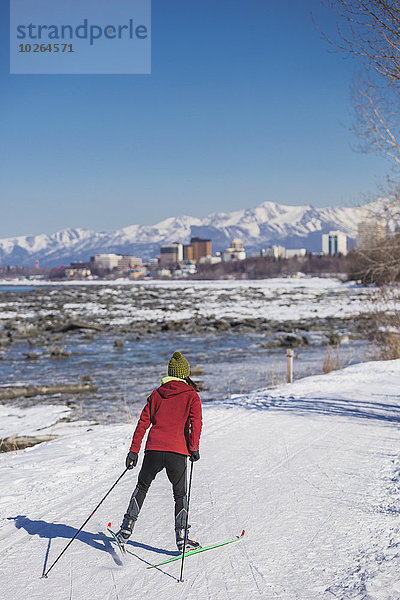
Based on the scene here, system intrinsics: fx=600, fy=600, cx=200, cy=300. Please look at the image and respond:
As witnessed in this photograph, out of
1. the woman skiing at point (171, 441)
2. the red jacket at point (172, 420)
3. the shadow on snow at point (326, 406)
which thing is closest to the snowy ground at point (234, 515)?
the woman skiing at point (171, 441)

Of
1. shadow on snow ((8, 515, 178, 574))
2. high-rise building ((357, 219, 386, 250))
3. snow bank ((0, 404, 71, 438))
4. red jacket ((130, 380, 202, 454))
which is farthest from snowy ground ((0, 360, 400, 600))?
high-rise building ((357, 219, 386, 250))

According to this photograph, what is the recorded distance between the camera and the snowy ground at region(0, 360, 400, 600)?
421 cm

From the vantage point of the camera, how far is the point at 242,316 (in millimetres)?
38031

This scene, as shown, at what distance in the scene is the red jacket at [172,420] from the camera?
464 cm

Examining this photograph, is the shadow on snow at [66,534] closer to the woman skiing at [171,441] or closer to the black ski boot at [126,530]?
the black ski boot at [126,530]

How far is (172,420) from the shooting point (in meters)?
4.68

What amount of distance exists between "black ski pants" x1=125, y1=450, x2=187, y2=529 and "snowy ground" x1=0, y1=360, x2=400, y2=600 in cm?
36

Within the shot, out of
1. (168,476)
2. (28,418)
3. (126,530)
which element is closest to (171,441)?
(168,476)

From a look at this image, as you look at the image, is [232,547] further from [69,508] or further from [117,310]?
[117,310]

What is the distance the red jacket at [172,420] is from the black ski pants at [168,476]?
62 mm

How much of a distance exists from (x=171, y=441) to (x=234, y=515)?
1340 millimetres

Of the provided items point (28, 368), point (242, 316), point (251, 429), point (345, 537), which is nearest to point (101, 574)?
point (345, 537)

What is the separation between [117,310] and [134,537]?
41844 mm

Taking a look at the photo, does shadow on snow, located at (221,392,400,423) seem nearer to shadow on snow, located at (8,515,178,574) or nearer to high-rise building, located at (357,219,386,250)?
high-rise building, located at (357,219,386,250)
